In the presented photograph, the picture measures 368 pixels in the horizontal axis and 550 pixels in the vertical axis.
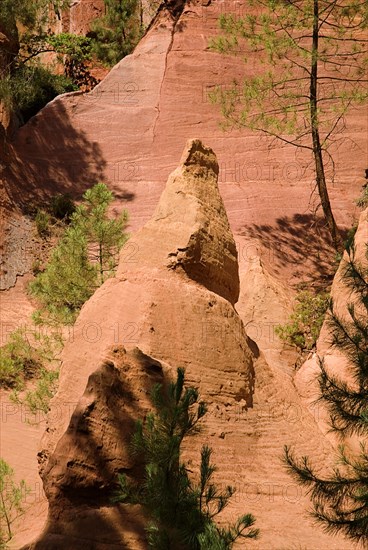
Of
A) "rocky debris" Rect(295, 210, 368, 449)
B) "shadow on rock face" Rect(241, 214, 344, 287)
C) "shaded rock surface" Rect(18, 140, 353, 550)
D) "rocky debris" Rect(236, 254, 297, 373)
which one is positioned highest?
"shaded rock surface" Rect(18, 140, 353, 550)

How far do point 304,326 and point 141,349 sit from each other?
6.55 metres

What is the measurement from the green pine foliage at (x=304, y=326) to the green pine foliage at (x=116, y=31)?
13600mm

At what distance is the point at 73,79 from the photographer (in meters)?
24.4

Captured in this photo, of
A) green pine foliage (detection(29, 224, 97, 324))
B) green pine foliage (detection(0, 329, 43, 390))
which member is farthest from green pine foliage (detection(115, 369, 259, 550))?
green pine foliage (detection(0, 329, 43, 390))

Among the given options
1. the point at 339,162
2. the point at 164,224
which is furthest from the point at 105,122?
the point at 164,224

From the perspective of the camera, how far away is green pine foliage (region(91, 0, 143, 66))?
25.7 meters

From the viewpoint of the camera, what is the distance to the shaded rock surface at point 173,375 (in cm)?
693

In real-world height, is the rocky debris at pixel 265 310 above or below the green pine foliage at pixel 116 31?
below

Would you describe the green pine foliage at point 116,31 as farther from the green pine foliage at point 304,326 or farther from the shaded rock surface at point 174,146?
Result: the green pine foliage at point 304,326

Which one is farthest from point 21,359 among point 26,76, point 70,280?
point 26,76

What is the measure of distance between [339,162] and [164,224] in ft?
35.2

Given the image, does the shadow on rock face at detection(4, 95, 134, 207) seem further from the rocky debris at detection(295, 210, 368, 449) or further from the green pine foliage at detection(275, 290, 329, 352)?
the rocky debris at detection(295, 210, 368, 449)

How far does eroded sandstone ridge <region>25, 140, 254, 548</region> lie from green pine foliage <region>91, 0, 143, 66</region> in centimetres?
1597

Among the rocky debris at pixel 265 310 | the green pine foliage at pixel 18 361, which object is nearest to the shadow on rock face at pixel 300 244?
the rocky debris at pixel 265 310
